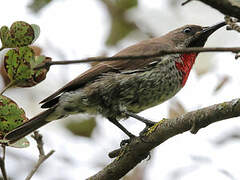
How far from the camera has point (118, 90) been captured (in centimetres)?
404

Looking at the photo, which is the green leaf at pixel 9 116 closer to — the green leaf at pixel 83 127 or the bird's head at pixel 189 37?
the green leaf at pixel 83 127

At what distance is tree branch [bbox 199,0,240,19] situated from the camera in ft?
4.51

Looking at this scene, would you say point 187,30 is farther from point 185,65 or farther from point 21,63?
point 21,63

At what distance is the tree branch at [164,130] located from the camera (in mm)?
2265

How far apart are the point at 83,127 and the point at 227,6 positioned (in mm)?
→ 2912

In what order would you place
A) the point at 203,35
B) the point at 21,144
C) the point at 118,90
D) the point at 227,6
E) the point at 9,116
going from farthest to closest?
the point at 203,35
the point at 118,90
the point at 21,144
the point at 9,116
the point at 227,6

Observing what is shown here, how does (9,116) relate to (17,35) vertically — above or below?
below

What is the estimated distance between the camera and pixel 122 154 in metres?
3.19

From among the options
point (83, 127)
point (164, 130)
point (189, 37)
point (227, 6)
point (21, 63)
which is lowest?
point (83, 127)

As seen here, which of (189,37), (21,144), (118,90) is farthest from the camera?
(189,37)

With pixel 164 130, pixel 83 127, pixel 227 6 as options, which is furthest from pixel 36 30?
pixel 83 127

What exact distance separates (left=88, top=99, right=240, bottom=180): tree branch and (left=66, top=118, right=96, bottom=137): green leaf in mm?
909

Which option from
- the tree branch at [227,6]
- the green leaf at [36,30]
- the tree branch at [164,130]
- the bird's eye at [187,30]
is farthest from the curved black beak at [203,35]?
the tree branch at [227,6]

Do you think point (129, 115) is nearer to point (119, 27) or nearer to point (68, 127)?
point (68, 127)
